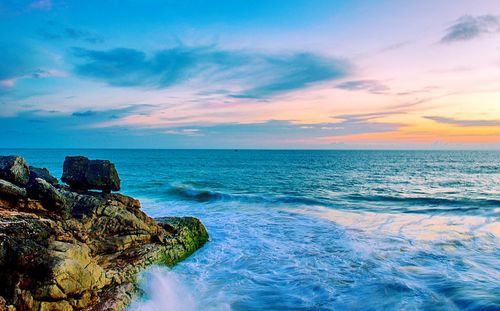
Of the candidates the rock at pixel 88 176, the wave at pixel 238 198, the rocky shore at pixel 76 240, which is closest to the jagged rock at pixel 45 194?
the rocky shore at pixel 76 240

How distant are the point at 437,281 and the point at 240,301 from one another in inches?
262

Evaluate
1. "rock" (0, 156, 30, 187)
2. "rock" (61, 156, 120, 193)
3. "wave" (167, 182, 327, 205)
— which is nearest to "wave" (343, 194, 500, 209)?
"wave" (167, 182, 327, 205)

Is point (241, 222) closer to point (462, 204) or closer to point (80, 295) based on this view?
point (80, 295)

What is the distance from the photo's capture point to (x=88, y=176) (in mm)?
14352

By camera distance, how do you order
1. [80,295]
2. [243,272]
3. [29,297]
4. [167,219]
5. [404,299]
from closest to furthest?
[29,297] < [80,295] < [404,299] < [243,272] < [167,219]

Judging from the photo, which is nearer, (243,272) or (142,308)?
(142,308)

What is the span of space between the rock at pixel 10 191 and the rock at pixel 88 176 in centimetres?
472

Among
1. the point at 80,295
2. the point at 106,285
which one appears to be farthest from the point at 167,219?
the point at 80,295

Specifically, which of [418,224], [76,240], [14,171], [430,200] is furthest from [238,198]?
[14,171]

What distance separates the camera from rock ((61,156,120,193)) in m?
14.4

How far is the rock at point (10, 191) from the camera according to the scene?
923 cm

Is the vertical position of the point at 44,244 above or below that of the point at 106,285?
above

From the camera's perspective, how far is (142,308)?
900 centimetres

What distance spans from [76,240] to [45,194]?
5.99 ft
